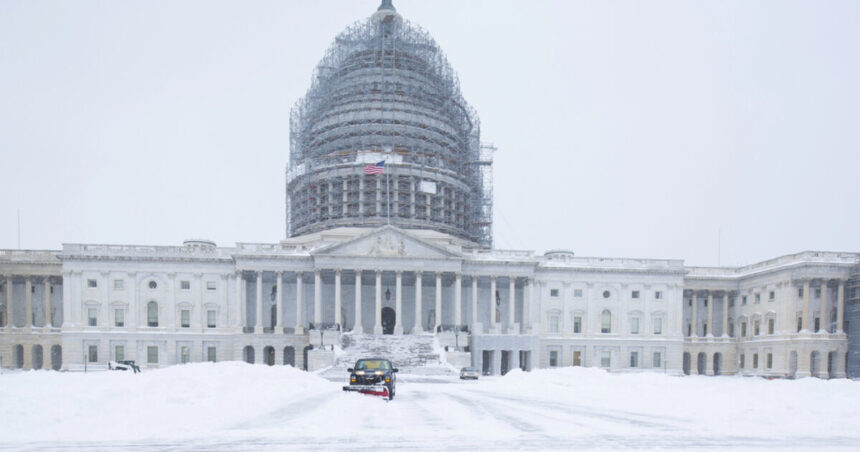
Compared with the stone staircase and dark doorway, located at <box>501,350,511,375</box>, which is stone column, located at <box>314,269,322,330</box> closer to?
the stone staircase

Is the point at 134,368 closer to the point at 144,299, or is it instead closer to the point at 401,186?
the point at 144,299

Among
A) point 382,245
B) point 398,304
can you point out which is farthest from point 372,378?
point 382,245

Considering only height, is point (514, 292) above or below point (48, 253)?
below

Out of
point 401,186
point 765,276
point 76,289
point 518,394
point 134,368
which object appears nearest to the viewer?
point 518,394

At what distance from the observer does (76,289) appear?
66.7 metres

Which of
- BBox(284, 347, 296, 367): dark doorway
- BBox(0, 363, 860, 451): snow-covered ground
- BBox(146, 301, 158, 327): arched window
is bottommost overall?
BBox(284, 347, 296, 367): dark doorway

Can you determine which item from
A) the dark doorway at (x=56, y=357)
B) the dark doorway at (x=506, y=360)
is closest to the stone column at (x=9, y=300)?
the dark doorway at (x=56, y=357)

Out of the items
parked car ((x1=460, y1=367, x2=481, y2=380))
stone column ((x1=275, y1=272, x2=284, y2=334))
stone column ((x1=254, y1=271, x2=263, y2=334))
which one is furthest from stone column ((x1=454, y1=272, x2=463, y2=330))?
stone column ((x1=254, y1=271, x2=263, y2=334))

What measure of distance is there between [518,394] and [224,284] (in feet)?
154

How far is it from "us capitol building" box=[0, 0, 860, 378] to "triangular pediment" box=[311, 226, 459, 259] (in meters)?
0.17

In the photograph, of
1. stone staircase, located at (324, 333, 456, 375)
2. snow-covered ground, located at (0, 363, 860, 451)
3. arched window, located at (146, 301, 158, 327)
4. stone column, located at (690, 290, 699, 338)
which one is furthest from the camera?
stone column, located at (690, 290, 699, 338)

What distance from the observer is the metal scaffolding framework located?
8081cm

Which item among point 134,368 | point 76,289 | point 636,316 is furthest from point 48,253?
point 636,316

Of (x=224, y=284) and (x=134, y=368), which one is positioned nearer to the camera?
(x=134, y=368)
